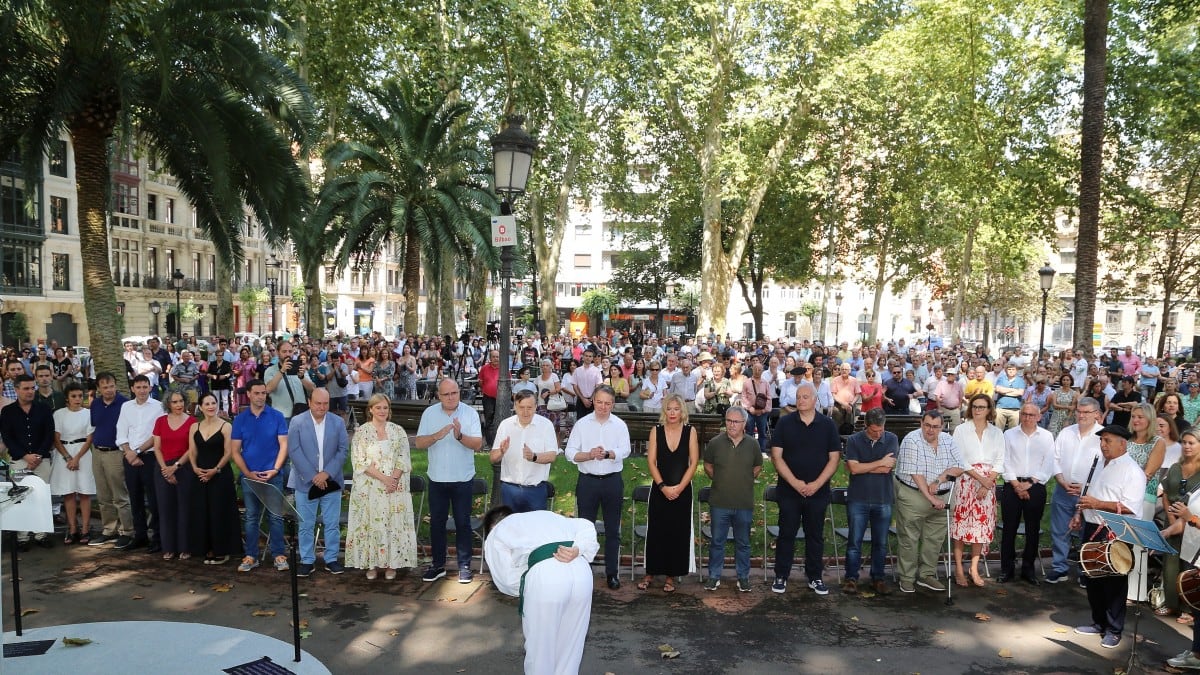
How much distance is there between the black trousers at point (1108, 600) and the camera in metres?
6.47

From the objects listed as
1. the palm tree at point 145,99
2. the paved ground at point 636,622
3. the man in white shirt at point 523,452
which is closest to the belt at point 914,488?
the paved ground at point 636,622

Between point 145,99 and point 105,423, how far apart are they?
19.9ft

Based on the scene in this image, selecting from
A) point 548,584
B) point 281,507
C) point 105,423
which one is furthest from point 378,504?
point 548,584

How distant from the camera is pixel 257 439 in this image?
798cm

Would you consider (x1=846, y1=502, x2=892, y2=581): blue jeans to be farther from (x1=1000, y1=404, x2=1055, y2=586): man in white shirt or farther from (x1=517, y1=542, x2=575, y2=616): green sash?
(x1=517, y1=542, x2=575, y2=616): green sash

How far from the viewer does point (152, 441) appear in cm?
846

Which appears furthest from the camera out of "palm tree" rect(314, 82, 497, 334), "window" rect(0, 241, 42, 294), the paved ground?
"window" rect(0, 241, 42, 294)

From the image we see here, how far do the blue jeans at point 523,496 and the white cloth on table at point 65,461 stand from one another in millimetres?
4775

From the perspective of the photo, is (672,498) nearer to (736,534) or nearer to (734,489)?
(734,489)

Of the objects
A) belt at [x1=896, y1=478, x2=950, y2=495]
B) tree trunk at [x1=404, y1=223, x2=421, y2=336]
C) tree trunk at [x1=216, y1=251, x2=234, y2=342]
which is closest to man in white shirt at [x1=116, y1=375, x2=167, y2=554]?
belt at [x1=896, y1=478, x2=950, y2=495]

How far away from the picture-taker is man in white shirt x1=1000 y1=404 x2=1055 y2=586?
796 centimetres

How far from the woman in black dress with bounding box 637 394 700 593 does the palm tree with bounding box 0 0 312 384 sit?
7.92 meters

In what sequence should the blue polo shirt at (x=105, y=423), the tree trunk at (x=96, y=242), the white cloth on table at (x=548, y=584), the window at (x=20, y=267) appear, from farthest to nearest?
the window at (x=20, y=267), the tree trunk at (x=96, y=242), the blue polo shirt at (x=105, y=423), the white cloth on table at (x=548, y=584)

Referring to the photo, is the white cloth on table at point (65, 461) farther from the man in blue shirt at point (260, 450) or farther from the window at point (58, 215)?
the window at point (58, 215)
